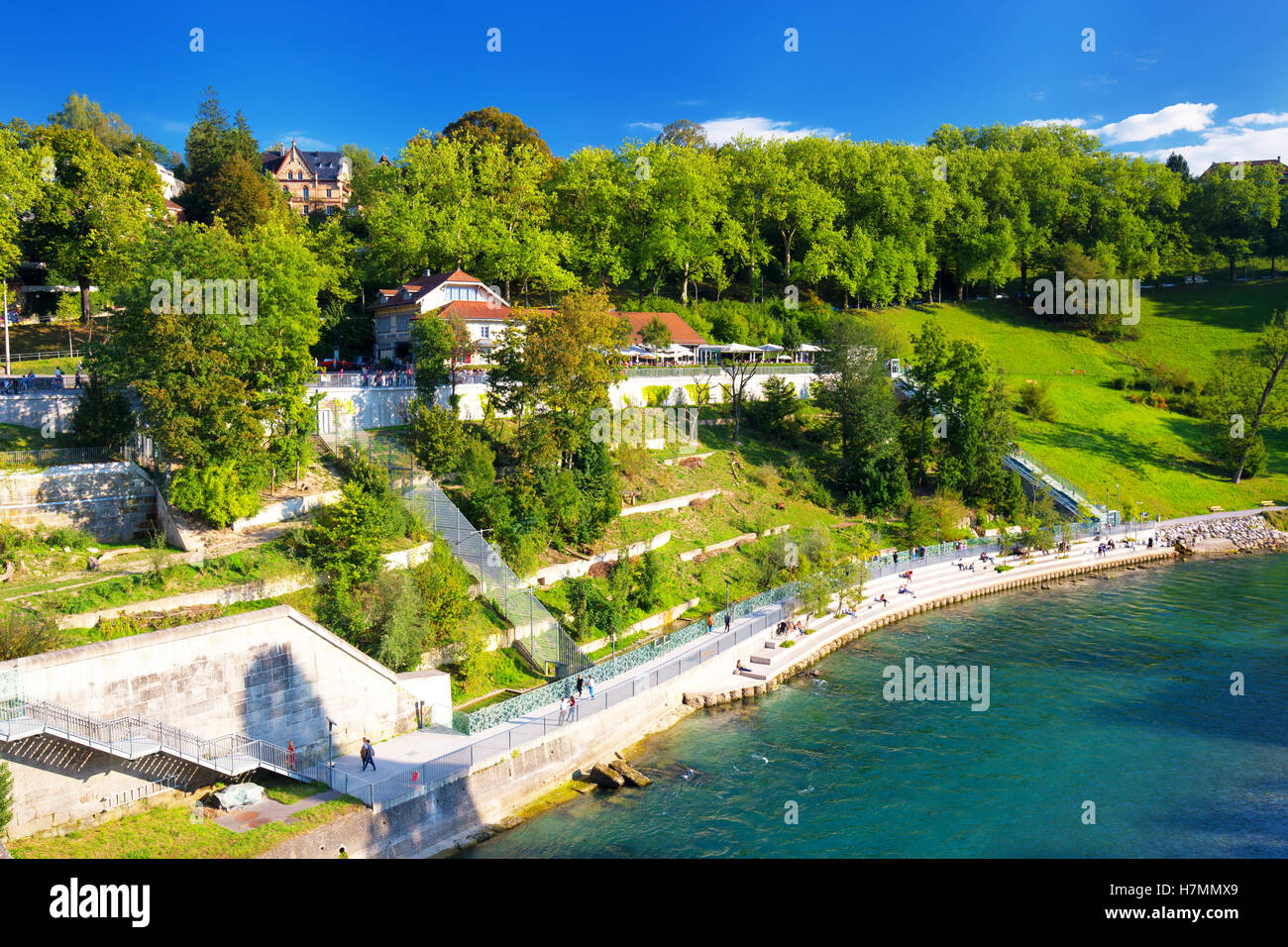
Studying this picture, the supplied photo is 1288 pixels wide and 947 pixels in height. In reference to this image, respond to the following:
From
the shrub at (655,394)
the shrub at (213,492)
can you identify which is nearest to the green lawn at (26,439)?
the shrub at (213,492)

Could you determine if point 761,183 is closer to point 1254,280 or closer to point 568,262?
point 568,262

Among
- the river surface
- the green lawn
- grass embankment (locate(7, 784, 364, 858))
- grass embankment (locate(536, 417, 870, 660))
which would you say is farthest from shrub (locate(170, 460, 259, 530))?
the river surface

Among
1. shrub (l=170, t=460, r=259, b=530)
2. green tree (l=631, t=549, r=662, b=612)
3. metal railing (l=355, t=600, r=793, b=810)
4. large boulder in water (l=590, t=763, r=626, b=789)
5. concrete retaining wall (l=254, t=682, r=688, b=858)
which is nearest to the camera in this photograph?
concrete retaining wall (l=254, t=682, r=688, b=858)

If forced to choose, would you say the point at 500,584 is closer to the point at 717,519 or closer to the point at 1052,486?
the point at 717,519

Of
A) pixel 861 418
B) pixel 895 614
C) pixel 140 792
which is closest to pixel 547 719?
pixel 140 792

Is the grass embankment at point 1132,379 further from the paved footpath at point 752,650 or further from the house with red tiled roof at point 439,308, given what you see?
the house with red tiled roof at point 439,308

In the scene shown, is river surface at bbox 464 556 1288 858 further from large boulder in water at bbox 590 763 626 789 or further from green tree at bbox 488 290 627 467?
green tree at bbox 488 290 627 467
